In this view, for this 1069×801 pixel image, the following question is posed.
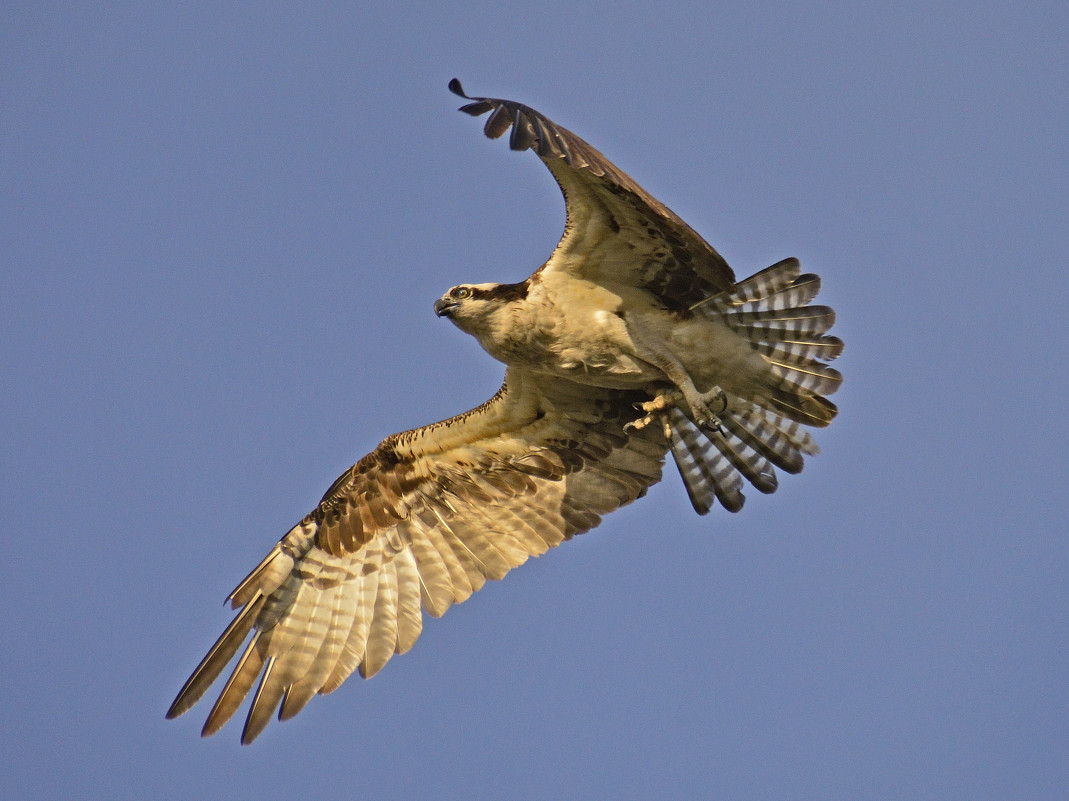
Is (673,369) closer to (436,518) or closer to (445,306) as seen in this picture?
(445,306)

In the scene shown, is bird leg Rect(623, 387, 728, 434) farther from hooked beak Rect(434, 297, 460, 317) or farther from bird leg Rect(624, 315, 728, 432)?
hooked beak Rect(434, 297, 460, 317)

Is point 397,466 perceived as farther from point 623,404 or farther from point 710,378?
point 710,378

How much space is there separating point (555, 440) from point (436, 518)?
3.98ft

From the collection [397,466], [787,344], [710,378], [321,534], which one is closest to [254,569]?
[321,534]

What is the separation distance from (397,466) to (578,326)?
7.12 ft

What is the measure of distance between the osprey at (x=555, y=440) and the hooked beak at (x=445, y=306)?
1 cm

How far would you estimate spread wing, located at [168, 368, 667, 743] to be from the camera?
10.2 meters

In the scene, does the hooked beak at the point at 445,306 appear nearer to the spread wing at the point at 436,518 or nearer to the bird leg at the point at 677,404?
the spread wing at the point at 436,518

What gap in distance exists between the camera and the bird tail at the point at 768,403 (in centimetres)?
934

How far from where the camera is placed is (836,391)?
31.3 feet

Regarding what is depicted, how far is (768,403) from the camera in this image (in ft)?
32.2

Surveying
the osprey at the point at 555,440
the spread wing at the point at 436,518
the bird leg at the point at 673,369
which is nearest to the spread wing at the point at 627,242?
the osprey at the point at 555,440

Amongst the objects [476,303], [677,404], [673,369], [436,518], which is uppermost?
[476,303]

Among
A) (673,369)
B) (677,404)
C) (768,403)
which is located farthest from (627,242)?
(768,403)
